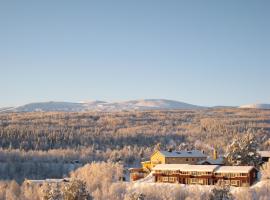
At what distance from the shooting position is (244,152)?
8188cm

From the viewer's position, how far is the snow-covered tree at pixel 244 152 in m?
81.0

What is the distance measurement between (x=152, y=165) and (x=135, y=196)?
31.0m

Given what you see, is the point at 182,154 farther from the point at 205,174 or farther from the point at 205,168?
the point at 205,174

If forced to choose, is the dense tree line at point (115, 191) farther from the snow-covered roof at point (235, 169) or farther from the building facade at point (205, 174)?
the snow-covered roof at point (235, 169)

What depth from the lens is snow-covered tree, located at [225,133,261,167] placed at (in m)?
81.0

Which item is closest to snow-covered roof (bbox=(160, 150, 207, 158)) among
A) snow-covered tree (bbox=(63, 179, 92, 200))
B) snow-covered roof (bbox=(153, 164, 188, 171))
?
snow-covered roof (bbox=(153, 164, 188, 171))

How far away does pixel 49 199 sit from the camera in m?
61.1

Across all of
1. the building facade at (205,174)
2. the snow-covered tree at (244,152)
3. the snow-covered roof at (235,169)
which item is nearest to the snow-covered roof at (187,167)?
the building facade at (205,174)

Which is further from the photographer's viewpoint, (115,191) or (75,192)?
(115,191)

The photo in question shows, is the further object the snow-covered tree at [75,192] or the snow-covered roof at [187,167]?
the snow-covered roof at [187,167]

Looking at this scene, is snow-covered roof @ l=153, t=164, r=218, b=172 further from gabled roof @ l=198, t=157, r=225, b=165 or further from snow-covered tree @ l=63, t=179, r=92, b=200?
snow-covered tree @ l=63, t=179, r=92, b=200

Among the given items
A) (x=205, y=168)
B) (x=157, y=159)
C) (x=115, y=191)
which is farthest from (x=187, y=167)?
(x=115, y=191)

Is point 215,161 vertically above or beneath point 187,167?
above

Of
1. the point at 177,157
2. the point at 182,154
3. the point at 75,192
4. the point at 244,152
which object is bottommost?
the point at 75,192
